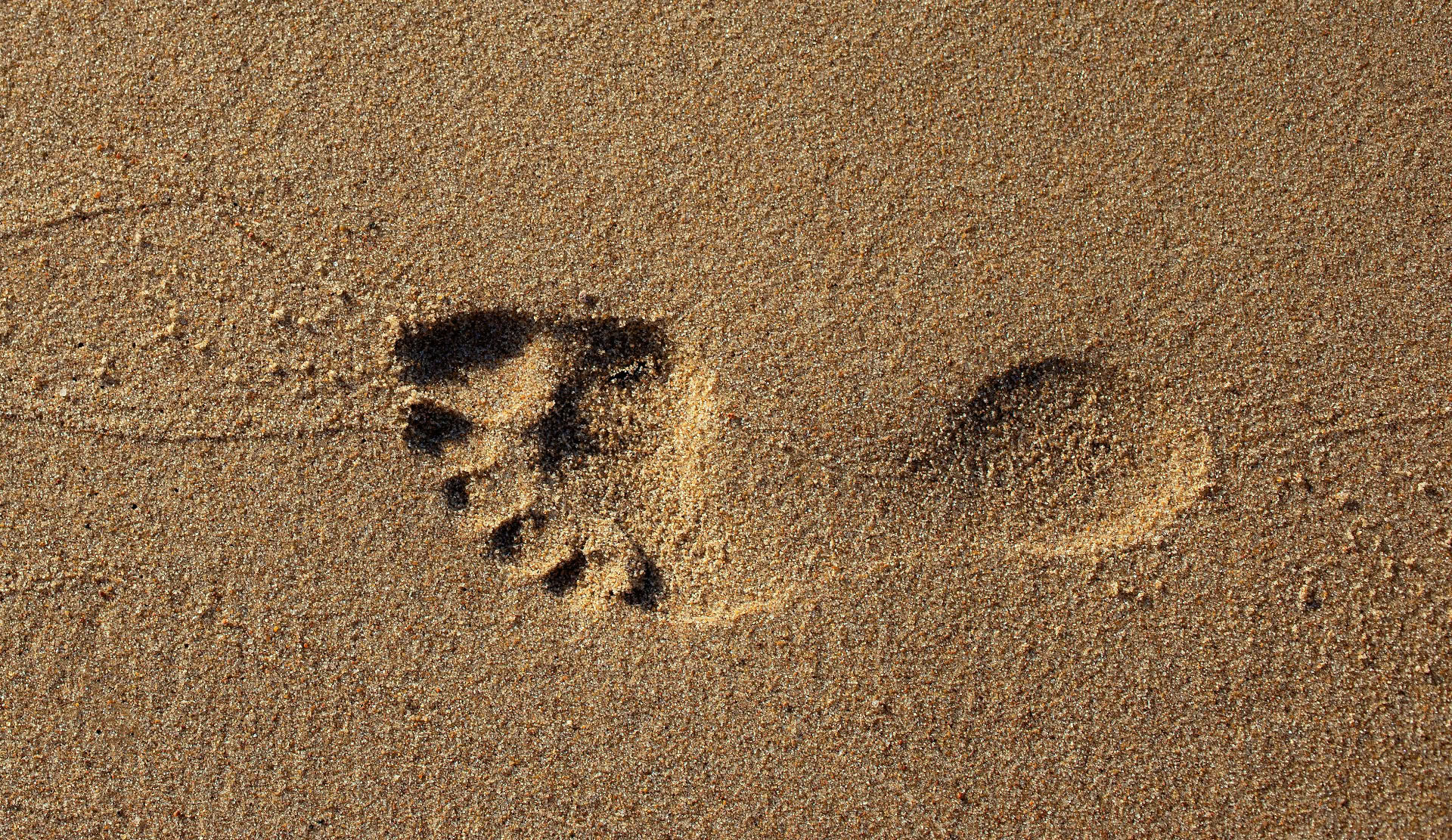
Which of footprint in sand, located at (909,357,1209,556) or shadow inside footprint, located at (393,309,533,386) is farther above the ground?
shadow inside footprint, located at (393,309,533,386)

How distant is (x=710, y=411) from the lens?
183 cm

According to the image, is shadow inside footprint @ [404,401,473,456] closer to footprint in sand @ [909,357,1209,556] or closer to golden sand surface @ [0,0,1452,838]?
golden sand surface @ [0,0,1452,838]

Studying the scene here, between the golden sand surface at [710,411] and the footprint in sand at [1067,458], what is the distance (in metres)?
0.01

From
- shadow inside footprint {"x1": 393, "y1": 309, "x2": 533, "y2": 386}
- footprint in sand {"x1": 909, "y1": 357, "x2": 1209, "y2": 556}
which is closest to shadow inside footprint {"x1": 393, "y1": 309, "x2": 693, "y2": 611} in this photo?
shadow inside footprint {"x1": 393, "y1": 309, "x2": 533, "y2": 386}

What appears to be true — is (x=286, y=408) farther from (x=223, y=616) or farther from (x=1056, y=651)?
(x=1056, y=651)

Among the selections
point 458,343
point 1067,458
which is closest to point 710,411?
point 458,343

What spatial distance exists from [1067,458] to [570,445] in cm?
97

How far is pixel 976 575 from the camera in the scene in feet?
5.99

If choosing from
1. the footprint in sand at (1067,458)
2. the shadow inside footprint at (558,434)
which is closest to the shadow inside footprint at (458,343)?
the shadow inside footprint at (558,434)

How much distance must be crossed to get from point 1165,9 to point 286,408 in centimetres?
191

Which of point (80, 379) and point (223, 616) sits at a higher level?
point (80, 379)

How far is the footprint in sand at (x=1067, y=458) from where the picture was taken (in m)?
1.81

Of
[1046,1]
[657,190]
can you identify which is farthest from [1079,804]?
[1046,1]

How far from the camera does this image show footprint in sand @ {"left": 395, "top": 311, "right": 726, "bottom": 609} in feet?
5.96
